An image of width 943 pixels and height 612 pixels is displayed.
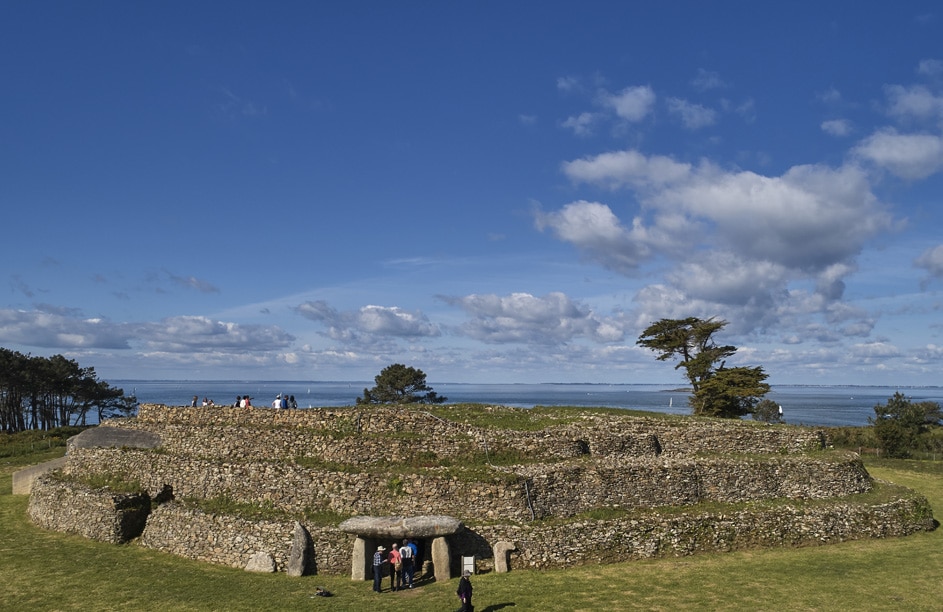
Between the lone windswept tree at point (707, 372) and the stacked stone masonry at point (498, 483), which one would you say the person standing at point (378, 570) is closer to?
the stacked stone masonry at point (498, 483)

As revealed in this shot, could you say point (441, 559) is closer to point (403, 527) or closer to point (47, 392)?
point (403, 527)

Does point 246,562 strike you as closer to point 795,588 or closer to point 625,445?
point 625,445

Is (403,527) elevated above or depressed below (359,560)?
above

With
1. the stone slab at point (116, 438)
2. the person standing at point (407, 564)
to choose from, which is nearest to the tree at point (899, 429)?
the person standing at point (407, 564)

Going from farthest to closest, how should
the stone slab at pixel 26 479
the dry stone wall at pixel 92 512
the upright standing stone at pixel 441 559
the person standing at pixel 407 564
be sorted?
the stone slab at pixel 26 479 < the dry stone wall at pixel 92 512 < the upright standing stone at pixel 441 559 < the person standing at pixel 407 564

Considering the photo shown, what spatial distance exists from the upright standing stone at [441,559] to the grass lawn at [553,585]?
1.17 feet

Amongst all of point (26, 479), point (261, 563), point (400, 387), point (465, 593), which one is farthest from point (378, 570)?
point (400, 387)

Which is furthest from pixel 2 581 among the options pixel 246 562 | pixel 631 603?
pixel 631 603

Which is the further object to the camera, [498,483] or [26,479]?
[26,479]

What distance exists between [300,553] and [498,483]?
23.3 feet

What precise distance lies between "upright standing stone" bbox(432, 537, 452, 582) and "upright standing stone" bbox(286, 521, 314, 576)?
14.0 ft

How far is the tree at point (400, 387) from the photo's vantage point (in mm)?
74750

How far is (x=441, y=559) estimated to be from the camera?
62.4 feet

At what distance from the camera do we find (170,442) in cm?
2648
